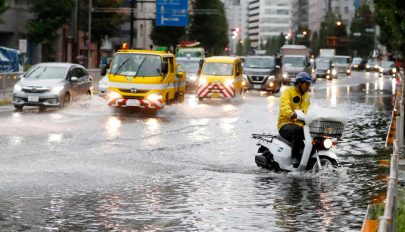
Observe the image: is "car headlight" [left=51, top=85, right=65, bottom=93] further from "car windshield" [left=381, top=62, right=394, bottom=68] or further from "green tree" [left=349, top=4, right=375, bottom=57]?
"green tree" [left=349, top=4, right=375, bottom=57]

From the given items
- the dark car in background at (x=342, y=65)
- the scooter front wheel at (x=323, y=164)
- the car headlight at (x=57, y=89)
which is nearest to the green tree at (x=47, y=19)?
the dark car in background at (x=342, y=65)

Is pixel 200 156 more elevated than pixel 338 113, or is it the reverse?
pixel 338 113

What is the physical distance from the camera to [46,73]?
3067 centimetres

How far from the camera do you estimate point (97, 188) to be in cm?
1227

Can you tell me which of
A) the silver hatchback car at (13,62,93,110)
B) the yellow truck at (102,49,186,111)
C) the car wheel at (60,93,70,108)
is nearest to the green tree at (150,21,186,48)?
the silver hatchback car at (13,62,93,110)

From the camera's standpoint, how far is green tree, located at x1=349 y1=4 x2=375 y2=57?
17388 centimetres

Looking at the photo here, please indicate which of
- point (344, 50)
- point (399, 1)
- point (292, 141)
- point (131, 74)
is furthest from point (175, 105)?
point (344, 50)

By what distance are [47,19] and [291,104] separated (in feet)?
201

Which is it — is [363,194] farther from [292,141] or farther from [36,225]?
[36,225]

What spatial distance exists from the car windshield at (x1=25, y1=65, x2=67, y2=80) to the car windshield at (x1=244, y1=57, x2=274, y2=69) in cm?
1933

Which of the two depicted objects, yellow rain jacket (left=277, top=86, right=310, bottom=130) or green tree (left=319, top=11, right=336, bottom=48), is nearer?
yellow rain jacket (left=277, top=86, right=310, bottom=130)

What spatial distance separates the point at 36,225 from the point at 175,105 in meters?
24.2

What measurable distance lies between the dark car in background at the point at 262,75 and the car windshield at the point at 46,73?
1800 centimetres

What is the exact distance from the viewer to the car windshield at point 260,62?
48688 mm
